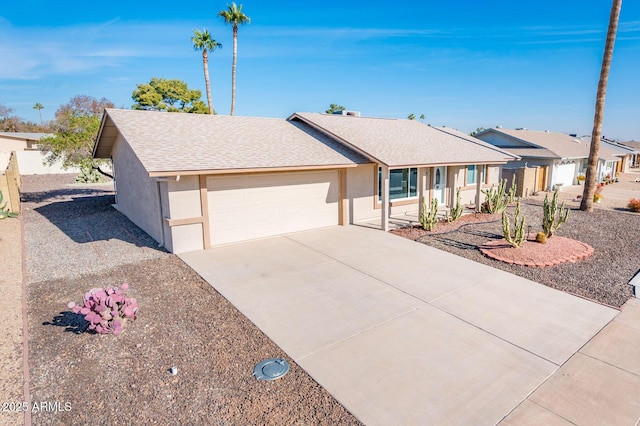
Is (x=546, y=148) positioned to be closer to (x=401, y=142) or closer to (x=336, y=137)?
(x=401, y=142)

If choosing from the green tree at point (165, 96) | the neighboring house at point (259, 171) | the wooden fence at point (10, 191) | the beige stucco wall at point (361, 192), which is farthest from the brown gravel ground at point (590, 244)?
the green tree at point (165, 96)

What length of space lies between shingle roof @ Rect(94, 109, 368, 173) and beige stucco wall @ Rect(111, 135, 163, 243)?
3.25ft

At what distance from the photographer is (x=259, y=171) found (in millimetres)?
11258

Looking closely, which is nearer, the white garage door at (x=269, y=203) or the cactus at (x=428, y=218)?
the white garage door at (x=269, y=203)

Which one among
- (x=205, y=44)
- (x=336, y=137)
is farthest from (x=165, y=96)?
(x=336, y=137)

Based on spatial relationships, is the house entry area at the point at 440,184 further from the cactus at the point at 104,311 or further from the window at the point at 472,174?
the cactus at the point at 104,311

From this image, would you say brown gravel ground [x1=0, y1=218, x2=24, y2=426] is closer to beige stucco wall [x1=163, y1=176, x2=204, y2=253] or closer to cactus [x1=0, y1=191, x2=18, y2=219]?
beige stucco wall [x1=163, y1=176, x2=204, y2=253]

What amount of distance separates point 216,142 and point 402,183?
8.14m

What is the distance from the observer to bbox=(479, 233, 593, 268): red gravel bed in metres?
9.83

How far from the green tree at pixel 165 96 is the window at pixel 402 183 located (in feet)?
110

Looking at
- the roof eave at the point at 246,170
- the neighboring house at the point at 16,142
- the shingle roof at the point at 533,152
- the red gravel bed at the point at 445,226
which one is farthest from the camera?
the neighboring house at the point at 16,142

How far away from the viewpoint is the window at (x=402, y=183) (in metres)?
15.6

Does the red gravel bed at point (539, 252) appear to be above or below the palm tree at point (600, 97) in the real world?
below

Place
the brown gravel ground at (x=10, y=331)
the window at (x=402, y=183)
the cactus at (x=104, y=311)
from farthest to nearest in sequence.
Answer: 1. the window at (x=402, y=183)
2. the cactus at (x=104, y=311)
3. the brown gravel ground at (x=10, y=331)
